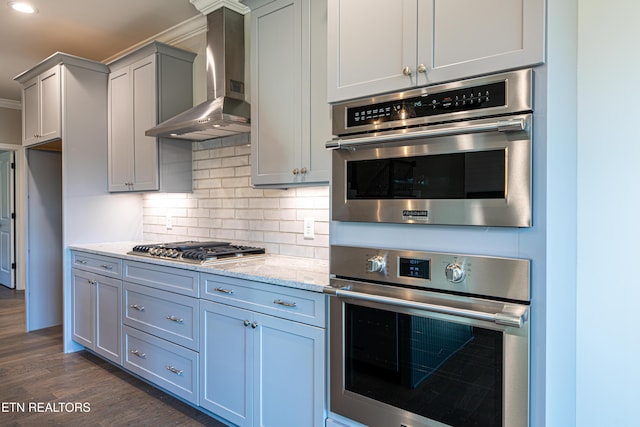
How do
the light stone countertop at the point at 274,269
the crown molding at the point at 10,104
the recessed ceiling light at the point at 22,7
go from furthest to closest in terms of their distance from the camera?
1. the crown molding at the point at 10,104
2. the recessed ceiling light at the point at 22,7
3. the light stone countertop at the point at 274,269

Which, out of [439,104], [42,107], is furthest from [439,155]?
[42,107]

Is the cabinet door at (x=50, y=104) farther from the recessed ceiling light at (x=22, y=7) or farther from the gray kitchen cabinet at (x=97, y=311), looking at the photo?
the gray kitchen cabinet at (x=97, y=311)

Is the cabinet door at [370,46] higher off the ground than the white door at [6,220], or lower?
higher

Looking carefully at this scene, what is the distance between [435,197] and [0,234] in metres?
7.56

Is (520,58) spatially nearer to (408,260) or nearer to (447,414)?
(408,260)

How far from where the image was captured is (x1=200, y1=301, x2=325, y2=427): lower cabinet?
1.92 meters

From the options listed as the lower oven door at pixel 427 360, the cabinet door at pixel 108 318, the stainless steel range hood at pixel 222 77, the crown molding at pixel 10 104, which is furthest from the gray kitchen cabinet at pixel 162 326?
the crown molding at pixel 10 104

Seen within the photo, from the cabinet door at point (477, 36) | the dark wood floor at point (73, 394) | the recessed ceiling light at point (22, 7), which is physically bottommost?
the dark wood floor at point (73, 394)

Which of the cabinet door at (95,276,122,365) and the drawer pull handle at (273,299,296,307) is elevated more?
the drawer pull handle at (273,299,296,307)

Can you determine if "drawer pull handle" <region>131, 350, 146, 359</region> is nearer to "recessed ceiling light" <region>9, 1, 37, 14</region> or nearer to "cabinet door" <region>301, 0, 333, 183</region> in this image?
"cabinet door" <region>301, 0, 333, 183</region>

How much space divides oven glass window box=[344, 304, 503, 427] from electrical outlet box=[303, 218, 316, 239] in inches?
40.1

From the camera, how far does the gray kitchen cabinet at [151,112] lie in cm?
342

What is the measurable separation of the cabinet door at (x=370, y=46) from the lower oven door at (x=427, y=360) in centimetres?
80

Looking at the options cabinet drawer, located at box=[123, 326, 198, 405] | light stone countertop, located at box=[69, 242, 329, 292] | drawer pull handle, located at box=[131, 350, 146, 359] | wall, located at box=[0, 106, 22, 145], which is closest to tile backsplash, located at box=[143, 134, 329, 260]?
light stone countertop, located at box=[69, 242, 329, 292]
